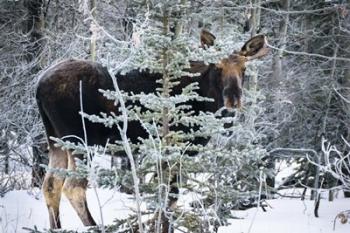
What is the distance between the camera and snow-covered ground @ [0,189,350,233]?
6.57 metres

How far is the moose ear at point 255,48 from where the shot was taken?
20.6 ft

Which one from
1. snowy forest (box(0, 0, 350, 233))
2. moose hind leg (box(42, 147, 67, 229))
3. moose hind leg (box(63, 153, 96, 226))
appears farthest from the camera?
moose hind leg (box(42, 147, 67, 229))

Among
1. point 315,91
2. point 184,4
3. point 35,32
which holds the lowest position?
point 315,91

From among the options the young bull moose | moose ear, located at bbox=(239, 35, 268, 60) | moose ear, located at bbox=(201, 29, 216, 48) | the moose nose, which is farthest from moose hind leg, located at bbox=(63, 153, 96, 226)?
moose ear, located at bbox=(239, 35, 268, 60)

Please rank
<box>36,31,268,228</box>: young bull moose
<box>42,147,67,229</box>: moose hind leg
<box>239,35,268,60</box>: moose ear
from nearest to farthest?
<box>239,35,268,60</box>: moose ear < <box>36,31,268,228</box>: young bull moose < <box>42,147,67,229</box>: moose hind leg

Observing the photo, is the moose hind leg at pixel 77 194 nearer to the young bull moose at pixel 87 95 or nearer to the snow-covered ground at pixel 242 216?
the young bull moose at pixel 87 95

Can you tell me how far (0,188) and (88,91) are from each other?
364 cm

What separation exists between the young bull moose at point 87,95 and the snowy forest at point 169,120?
1 centimetres

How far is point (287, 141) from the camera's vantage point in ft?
36.1

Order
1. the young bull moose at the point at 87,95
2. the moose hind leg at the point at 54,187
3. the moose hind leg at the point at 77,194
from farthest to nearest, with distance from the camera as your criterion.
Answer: the moose hind leg at the point at 54,187 → the moose hind leg at the point at 77,194 → the young bull moose at the point at 87,95

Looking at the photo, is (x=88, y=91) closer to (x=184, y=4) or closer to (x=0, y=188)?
(x=184, y=4)

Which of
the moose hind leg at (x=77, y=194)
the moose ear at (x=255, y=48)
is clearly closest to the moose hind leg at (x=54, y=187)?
the moose hind leg at (x=77, y=194)

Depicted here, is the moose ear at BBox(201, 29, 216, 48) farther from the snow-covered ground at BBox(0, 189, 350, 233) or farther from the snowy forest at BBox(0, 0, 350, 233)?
the snow-covered ground at BBox(0, 189, 350, 233)

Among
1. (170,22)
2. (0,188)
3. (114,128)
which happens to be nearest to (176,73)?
(170,22)
